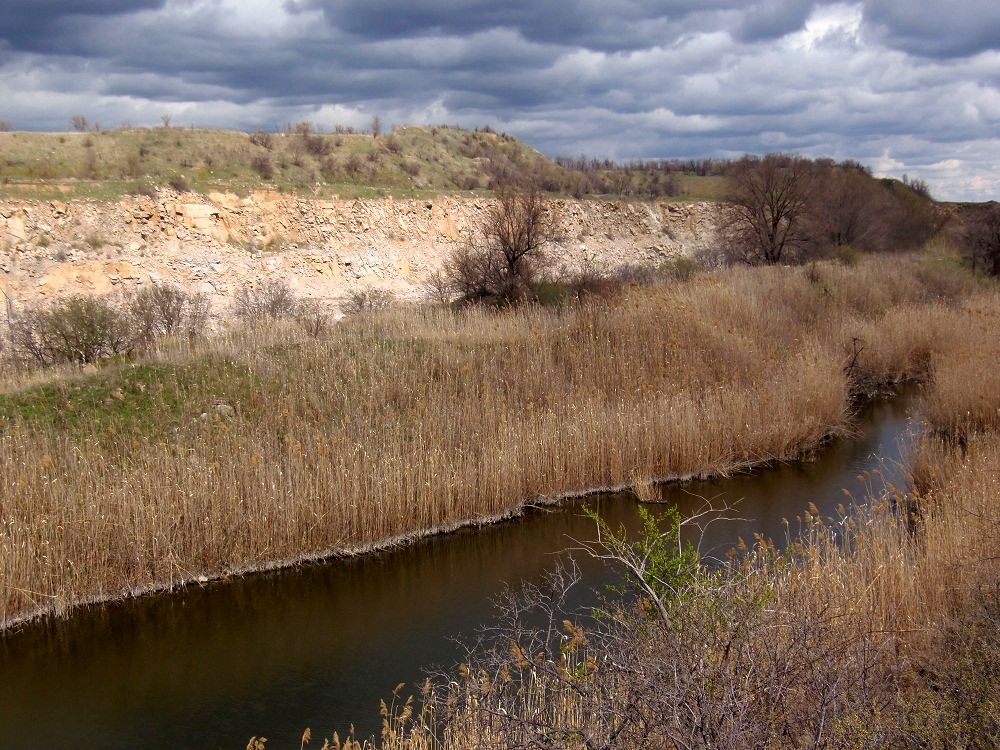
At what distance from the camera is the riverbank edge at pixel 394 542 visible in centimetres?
740

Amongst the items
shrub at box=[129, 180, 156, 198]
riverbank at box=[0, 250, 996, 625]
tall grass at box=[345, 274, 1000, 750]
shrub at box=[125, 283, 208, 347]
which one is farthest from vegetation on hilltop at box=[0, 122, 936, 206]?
tall grass at box=[345, 274, 1000, 750]

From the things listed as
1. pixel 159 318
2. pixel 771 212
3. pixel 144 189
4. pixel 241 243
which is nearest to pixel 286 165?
pixel 241 243

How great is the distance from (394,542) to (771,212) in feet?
66.9

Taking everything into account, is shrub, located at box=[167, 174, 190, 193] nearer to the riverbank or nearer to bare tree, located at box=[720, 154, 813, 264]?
the riverbank

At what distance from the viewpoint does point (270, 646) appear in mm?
7344

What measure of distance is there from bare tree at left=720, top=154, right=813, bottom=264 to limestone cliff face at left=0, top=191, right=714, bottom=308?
5075 millimetres

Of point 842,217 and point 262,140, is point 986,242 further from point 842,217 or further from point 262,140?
point 262,140

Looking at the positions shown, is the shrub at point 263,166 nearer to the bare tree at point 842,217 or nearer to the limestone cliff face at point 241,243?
the limestone cliff face at point 241,243

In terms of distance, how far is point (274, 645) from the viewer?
290 inches

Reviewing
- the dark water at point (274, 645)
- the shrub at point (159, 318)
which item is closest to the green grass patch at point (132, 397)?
the dark water at point (274, 645)

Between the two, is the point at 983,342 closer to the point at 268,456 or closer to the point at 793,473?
the point at 793,473

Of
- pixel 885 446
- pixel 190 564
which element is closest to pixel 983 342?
pixel 885 446

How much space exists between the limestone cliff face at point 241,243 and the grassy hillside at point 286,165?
0.87m

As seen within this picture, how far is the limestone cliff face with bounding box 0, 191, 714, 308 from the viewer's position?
2225cm
